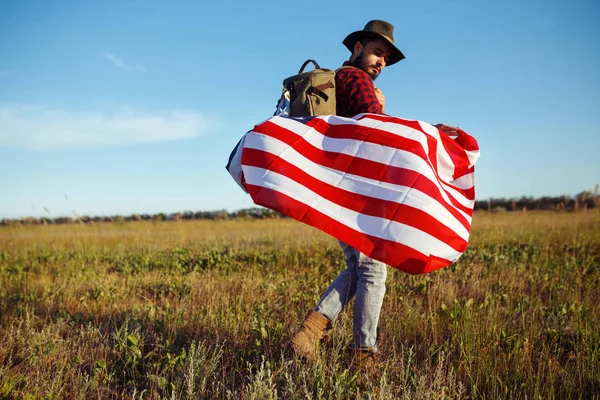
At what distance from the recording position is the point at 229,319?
4035mm

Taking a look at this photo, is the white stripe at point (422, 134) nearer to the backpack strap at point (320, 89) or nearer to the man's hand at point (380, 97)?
the backpack strap at point (320, 89)

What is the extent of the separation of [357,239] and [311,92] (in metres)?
1.16

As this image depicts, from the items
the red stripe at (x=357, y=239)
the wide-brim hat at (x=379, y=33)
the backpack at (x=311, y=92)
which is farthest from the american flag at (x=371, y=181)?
the wide-brim hat at (x=379, y=33)

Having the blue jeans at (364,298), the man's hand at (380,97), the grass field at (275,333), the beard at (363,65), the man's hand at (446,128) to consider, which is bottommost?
the grass field at (275,333)

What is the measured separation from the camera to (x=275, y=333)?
3629 mm

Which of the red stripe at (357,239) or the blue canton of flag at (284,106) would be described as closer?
the red stripe at (357,239)

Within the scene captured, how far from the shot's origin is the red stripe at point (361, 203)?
2752mm

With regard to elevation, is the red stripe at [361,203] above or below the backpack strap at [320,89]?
below

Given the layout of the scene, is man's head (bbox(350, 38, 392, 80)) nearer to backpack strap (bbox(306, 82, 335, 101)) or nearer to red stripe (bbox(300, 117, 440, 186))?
backpack strap (bbox(306, 82, 335, 101))

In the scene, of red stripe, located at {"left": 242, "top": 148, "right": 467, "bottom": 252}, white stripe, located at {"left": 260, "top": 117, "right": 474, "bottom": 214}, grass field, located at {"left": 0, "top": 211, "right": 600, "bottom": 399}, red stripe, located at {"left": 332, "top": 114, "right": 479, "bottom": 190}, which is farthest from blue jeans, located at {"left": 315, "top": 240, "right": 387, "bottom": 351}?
red stripe, located at {"left": 332, "top": 114, "right": 479, "bottom": 190}

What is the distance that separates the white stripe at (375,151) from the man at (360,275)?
30 centimetres

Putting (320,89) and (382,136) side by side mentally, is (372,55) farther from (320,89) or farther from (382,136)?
(382,136)

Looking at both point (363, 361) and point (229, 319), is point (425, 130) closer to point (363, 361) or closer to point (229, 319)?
point (363, 361)

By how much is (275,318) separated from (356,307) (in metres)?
A: 1.40
